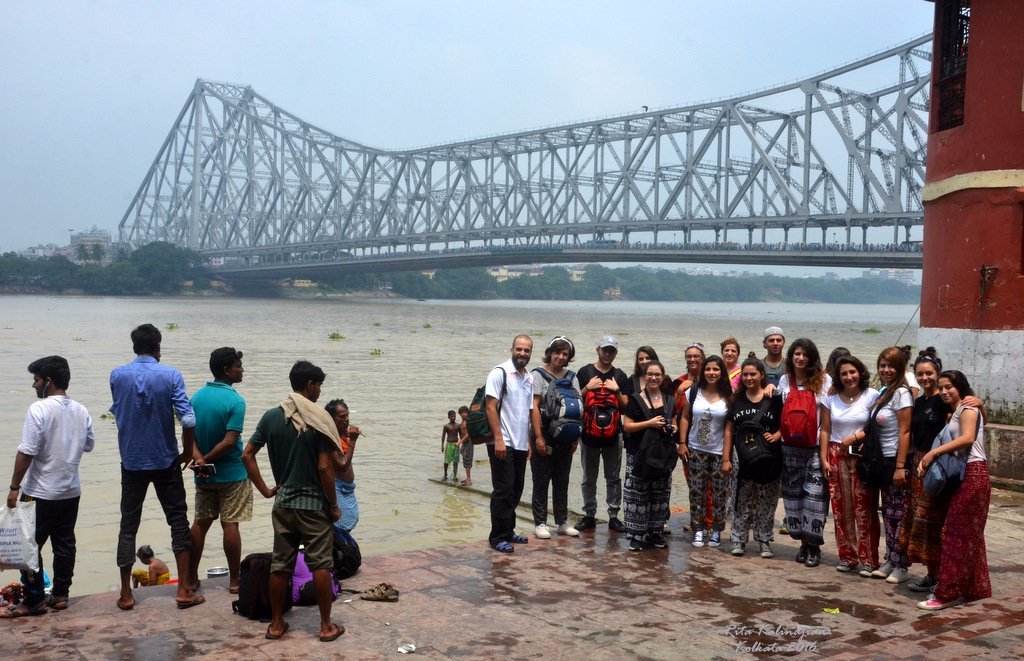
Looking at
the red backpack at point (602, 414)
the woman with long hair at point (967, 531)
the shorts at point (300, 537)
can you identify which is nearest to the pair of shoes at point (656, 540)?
the red backpack at point (602, 414)

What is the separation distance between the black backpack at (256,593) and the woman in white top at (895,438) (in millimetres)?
3152

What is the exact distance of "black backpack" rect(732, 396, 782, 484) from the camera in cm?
599

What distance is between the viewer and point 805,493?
5.98m

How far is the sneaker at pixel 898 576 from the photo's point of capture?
18.4 ft

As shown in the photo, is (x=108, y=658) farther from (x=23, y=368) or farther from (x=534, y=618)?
(x=23, y=368)

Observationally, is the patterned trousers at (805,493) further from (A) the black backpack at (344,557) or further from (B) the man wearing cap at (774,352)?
(A) the black backpack at (344,557)

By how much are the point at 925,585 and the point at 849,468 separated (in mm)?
716

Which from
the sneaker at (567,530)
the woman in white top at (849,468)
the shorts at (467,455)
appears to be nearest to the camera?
the woman in white top at (849,468)

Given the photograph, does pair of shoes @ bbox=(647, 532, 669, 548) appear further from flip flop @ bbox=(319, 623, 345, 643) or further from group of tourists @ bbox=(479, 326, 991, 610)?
flip flop @ bbox=(319, 623, 345, 643)

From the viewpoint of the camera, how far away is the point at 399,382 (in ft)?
65.9

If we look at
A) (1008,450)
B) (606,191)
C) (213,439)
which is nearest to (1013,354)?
(1008,450)

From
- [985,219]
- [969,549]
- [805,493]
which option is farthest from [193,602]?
[985,219]

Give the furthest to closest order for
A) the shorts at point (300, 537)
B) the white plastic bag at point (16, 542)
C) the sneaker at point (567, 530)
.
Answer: the sneaker at point (567, 530) < the white plastic bag at point (16, 542) < the shorts at point (300, 537)

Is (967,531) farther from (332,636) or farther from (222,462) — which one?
(222,462)
